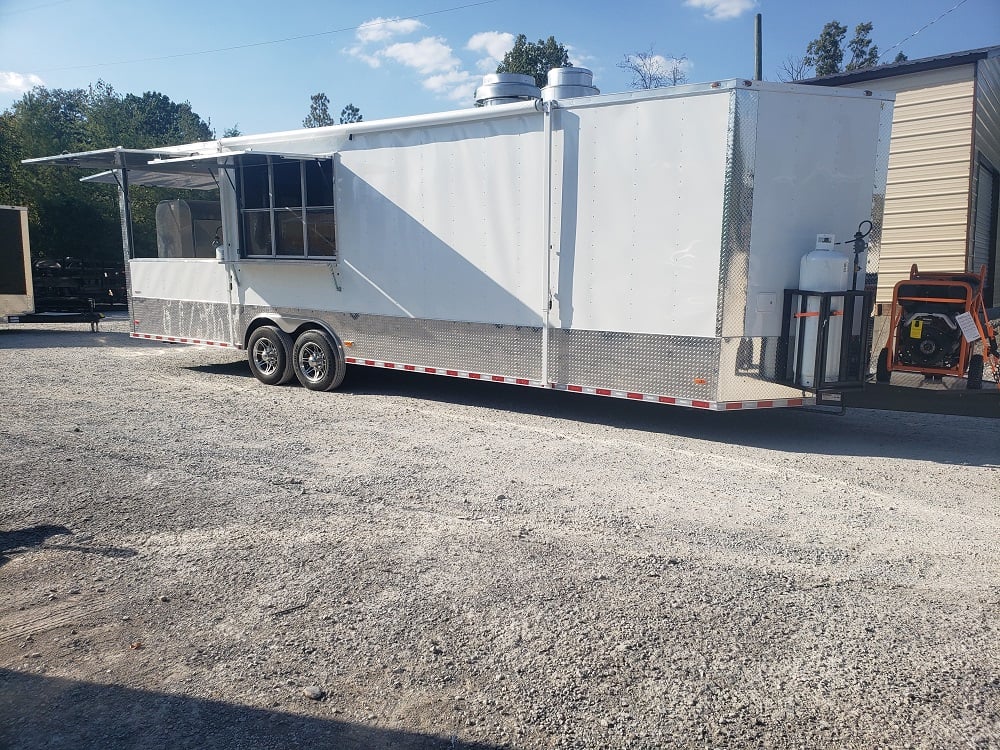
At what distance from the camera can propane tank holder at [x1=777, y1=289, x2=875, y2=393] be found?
649cm

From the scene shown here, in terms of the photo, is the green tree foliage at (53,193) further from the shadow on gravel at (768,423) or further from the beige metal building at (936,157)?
the beige metal building at (936,157)

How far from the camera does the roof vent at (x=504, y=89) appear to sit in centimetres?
846

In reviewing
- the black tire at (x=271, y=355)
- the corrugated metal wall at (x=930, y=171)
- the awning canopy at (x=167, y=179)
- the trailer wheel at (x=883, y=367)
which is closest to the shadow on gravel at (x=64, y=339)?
the awning canopy at (x=167, y=179)

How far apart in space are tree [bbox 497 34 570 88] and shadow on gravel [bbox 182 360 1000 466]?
40597mm

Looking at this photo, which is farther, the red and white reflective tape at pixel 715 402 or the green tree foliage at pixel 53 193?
the green tree foliage at pixel 53 193

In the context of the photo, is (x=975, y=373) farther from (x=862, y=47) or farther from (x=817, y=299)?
(x=862, y=47)

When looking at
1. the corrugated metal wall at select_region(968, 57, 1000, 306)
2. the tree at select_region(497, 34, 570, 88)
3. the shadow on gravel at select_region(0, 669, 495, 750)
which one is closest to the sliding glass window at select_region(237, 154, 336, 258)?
the shadow on gravel at select_region(0, 669, 495, 750)

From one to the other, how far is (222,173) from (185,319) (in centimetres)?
212

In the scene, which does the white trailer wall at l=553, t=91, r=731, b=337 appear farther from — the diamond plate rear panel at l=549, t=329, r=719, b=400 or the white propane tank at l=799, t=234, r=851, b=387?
the white propane tank at l=799, t=234, r=851, b=387

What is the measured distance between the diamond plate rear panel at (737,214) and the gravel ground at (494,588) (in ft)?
4.06

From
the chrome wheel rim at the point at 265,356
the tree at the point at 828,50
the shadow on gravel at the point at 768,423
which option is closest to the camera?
the shadow on gravel at the point at 768,423

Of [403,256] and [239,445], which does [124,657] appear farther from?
[403,256]

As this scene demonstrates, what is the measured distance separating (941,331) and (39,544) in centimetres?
727

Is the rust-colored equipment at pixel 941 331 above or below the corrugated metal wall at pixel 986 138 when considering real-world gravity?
below
